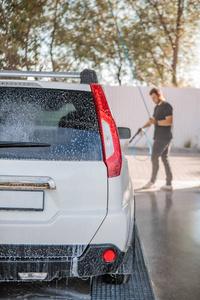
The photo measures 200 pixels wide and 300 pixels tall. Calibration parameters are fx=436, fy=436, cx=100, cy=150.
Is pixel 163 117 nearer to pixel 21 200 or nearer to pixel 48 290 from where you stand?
pixel 48 290

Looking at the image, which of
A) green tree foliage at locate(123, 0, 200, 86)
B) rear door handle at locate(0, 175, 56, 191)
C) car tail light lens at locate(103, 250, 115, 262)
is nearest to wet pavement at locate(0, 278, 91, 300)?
car tail light lens at locate(103, 250, 115, 262)

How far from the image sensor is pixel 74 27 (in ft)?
71.4

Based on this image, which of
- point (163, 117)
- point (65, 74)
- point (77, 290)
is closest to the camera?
point (65, 74)

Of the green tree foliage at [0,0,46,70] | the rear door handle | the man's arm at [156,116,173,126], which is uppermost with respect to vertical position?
the green tree foliage at [0,0,46,70]

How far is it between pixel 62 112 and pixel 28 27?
9.39m

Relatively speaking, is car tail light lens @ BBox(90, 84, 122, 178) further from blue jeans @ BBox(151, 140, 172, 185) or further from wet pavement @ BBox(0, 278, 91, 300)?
blue jeans @ BBox(151, 140, 172, 185)

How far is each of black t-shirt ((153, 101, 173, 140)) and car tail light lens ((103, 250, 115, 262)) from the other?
5.50 meters

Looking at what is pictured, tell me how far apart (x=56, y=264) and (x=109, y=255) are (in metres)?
0.34

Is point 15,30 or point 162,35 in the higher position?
point 162,35

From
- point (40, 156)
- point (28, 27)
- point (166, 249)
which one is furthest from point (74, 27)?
point (40, 156)

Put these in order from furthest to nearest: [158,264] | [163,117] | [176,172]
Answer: [176,172]
[163,117]
[158,264]

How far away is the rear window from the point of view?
2.70 metres

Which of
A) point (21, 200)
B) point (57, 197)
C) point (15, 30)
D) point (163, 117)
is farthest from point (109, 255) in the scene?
point (15, 30)

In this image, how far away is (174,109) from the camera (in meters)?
18.0
